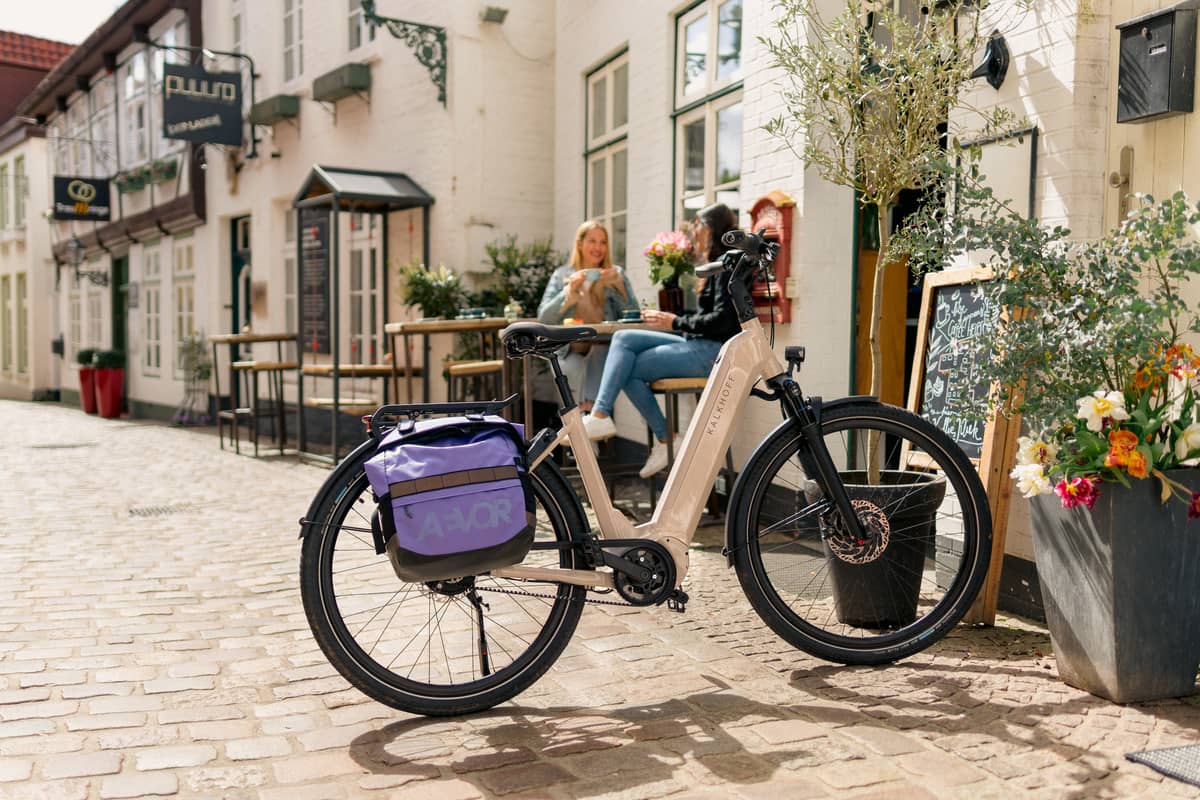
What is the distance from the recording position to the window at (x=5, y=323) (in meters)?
23.1

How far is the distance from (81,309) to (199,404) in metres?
6.66

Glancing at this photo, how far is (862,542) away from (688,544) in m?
0.57

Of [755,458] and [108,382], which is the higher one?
[755,458]

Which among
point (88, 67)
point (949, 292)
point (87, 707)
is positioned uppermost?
point (88, 67)

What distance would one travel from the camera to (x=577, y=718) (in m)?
2.96

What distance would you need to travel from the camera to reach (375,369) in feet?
28.4

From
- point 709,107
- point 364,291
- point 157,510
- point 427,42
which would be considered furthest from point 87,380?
point 709,107

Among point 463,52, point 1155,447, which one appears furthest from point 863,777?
point 463,52

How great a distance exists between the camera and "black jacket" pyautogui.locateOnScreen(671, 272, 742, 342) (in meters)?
5.30

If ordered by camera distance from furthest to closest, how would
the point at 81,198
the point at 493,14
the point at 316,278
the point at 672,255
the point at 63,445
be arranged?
the point at 81,198, the point at 63,445, the point at 316,278, the point at 493,14, the point at 672,255

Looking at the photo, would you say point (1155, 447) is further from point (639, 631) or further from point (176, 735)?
point (176, 735)

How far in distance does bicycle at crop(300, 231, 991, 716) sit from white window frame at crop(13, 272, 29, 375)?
839 inches

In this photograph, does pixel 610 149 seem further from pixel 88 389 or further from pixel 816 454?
pixel 88 389

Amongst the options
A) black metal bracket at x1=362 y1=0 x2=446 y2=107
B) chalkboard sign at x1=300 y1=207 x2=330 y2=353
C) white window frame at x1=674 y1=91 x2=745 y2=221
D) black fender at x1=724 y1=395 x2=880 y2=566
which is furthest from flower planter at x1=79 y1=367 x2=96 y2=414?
black fender at x1=724 y1=395 x2=880 y2=566
